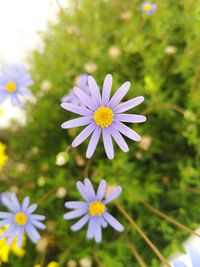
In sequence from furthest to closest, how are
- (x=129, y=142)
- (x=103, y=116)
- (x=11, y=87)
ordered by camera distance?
1. (x=129, y=142)
2. (x=11, y=87)
3. (x=103, y=116)

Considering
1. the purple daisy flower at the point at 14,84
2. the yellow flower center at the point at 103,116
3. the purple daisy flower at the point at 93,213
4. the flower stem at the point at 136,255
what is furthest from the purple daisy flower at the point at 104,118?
the purple daisy flower at the point at 14,84

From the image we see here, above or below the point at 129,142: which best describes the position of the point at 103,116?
below

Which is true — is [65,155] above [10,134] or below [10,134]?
below

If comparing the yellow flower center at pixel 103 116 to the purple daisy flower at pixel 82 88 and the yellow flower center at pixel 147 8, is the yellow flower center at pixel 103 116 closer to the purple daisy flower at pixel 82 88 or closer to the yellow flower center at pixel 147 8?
the purple daisy flower at pixel 82 88

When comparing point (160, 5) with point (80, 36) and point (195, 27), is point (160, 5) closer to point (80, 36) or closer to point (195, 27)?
point (195, 27)

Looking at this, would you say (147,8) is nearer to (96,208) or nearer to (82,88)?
(82,88)

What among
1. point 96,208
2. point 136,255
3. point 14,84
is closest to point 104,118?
point 96,208

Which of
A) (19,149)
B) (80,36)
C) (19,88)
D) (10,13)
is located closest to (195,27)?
(80,36)
